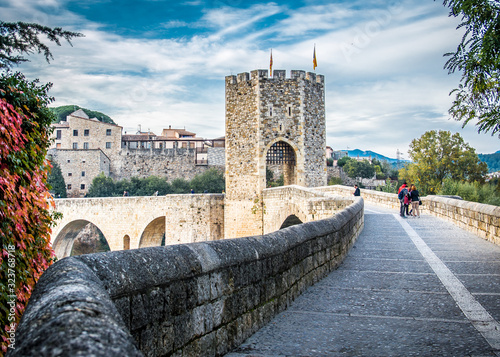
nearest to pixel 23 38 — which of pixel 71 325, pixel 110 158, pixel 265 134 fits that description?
pixel 71 325

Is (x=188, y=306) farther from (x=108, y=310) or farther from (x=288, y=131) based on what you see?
(x=288, y=131)

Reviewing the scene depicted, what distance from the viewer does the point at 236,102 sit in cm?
2270

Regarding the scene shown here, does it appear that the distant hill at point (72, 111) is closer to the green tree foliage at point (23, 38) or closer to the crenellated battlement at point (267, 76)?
the crenellated battlement at point (267, 76)

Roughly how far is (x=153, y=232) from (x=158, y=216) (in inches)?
119

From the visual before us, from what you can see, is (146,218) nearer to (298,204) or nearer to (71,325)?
(298,204)

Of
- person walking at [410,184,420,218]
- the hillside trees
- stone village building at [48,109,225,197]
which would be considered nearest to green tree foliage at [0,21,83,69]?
the hillside trees

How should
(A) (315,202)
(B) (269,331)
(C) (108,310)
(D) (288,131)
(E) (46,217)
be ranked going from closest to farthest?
(C) (108,310) < (B) (269,331) < (E) (46,217) < (A) (315,202) < (D) (288,131)

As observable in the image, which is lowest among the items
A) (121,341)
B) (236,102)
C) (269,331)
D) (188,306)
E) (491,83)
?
(269,331)

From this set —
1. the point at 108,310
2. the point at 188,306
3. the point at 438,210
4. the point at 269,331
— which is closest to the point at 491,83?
the point at 269,331

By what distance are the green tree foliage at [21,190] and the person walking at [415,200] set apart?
12136 mm

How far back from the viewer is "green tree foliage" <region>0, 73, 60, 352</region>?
449 cm

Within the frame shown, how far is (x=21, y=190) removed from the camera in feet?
16.7

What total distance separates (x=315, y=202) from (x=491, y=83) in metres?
7.32

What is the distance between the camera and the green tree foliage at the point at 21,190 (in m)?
4.49
